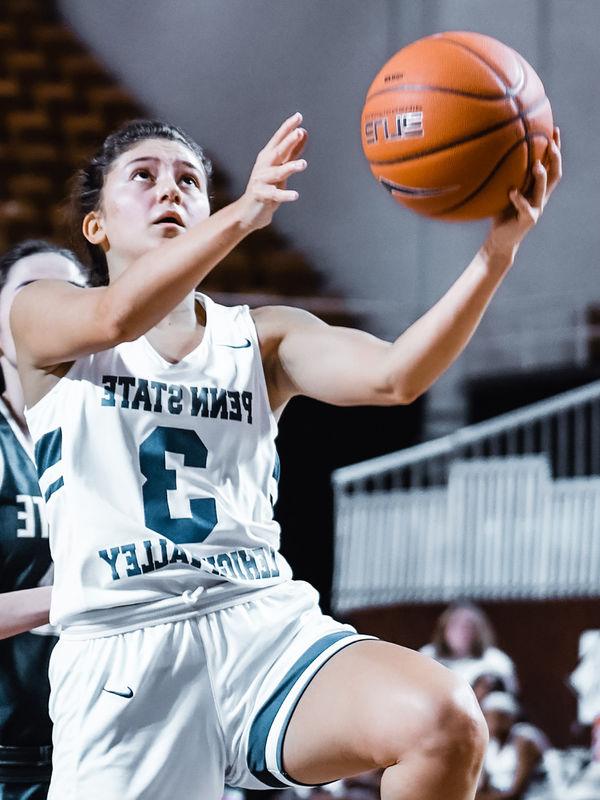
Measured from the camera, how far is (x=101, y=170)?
2.52 metres

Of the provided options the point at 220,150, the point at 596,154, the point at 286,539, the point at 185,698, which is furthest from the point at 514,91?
the point at 220,150

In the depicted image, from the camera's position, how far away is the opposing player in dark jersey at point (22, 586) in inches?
103

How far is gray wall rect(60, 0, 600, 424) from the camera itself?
7.08 meters

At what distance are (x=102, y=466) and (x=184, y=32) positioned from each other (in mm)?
7480

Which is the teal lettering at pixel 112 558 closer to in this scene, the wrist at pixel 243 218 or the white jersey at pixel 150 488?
the white jersey at pixel 150 488

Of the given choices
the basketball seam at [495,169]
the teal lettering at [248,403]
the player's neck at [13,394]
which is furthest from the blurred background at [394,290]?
the basketball seam at [495,169]

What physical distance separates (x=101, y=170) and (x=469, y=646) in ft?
12.5

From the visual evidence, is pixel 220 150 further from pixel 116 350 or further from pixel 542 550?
pixel 116 350

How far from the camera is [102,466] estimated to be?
7.21 ft

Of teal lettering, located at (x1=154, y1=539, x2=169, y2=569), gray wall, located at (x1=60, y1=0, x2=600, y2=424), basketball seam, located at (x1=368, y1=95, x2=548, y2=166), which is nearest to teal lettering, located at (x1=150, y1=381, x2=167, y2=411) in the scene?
teal lettering, located at (x1=154, y1=539, x2=169, y2=569)

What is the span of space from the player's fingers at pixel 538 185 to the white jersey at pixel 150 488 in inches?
25.8

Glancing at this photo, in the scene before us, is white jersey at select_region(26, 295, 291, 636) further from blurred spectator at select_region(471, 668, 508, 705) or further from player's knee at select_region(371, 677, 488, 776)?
blurred spectator at select_region(471, 668, 508, 705)

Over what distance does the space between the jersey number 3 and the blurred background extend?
3677 mm

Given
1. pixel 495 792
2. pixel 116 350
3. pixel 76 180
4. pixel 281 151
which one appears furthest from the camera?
pixel 495 792
